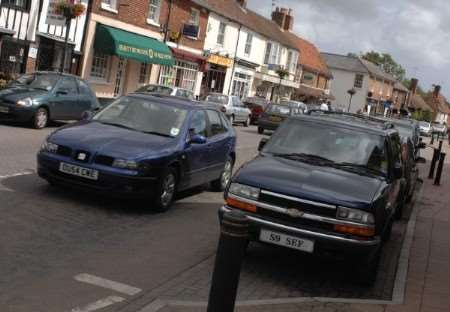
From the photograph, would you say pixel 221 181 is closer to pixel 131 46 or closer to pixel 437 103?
pixel 131 46

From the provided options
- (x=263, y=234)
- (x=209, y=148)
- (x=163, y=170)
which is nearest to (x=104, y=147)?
(x=163, y=170)

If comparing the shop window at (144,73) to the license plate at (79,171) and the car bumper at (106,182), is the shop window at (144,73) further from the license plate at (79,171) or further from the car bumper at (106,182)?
the license plate at (79,171)

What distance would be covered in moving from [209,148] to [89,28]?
18.1 m

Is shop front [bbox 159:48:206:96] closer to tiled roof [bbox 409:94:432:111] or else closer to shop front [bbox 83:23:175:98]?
shop front [bbox 83:23:175:98]

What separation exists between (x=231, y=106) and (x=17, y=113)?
15752 mm

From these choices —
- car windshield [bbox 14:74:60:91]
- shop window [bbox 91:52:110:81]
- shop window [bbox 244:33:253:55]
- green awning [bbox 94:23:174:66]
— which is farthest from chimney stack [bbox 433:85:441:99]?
car windshield [bbox 14:74:60:91]

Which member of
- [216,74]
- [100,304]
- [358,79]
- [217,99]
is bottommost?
[100,304]

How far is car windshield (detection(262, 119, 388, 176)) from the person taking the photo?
24.1 feet

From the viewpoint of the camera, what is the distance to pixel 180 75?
118ft

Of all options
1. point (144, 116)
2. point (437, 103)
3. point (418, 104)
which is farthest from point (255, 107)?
point (437, 103)

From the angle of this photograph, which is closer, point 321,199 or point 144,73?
point 321,199

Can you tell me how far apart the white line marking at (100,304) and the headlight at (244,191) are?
5.91 feet

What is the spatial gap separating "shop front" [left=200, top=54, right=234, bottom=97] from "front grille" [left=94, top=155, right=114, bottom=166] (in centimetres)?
3065

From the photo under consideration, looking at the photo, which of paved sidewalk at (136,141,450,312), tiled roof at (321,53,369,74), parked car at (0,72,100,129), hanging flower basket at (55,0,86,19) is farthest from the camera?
tiled roof at (321,53,369,74)
